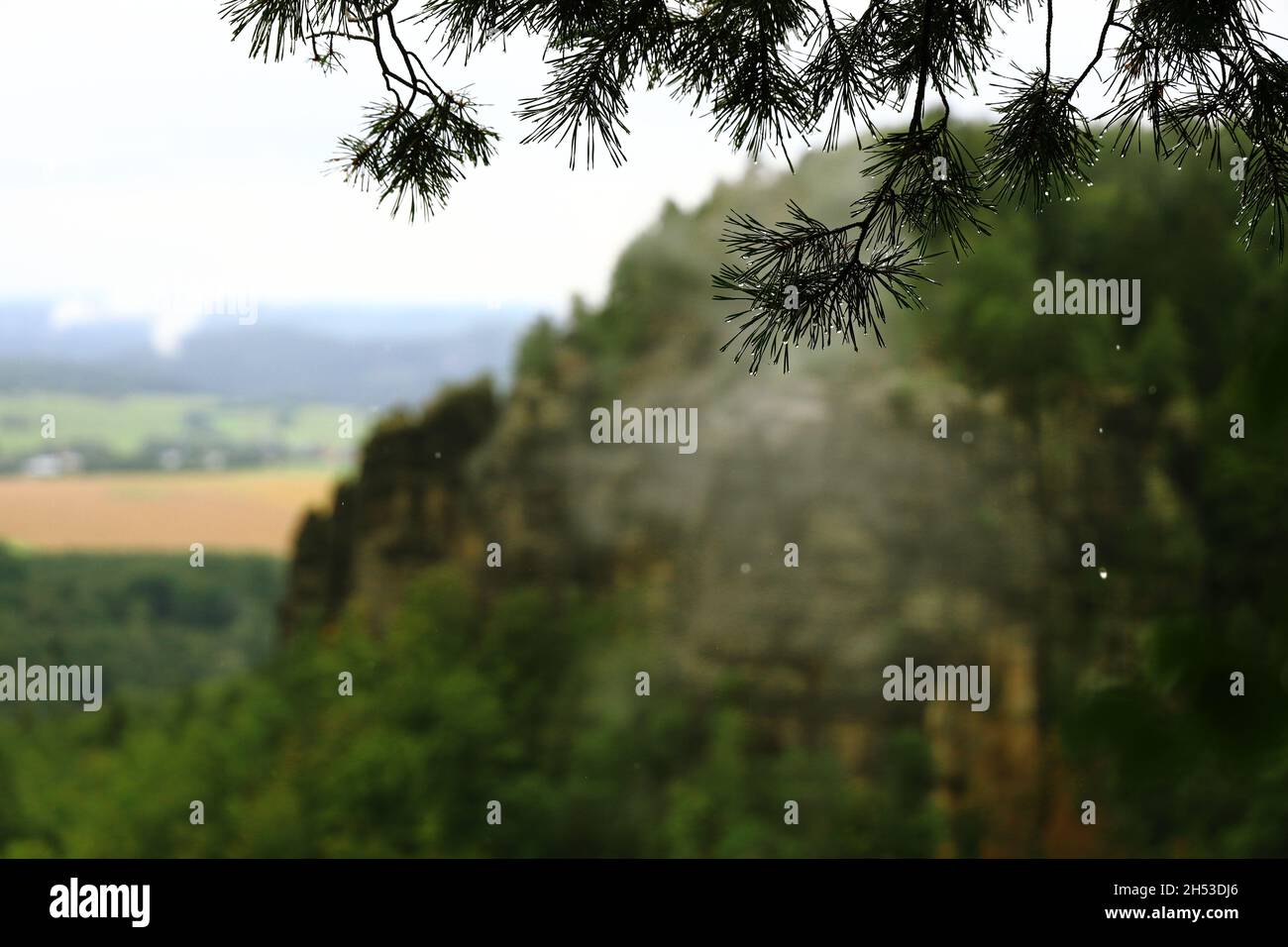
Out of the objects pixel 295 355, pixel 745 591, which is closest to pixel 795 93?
pixel 745 591

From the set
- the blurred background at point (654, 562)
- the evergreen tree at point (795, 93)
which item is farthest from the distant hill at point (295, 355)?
the evergreen tree at point (795, 93)

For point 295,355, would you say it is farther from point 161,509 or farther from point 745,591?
point 745,591

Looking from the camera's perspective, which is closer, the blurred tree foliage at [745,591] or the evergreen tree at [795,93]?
the evergreen tree at [795,93]

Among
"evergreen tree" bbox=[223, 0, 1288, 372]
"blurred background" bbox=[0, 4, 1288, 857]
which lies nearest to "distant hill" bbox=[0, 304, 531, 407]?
"blurred background" bbox=[0, 4, 1288, 857]

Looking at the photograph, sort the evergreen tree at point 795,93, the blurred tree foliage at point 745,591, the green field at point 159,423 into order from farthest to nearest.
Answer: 1. the green field at point 159,423
2. the blurred tree foliage at point 745,591
3. the evergreen tree at point 795,93

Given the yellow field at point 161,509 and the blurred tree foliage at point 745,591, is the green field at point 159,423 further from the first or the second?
the blurred tree foliage at point 745,591

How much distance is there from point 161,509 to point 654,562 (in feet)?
4.03

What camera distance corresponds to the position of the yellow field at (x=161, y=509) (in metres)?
2.83

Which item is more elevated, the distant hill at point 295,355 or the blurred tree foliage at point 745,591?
Answer: the distant hill at point 295,355

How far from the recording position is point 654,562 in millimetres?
2816

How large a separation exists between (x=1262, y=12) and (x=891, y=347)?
6.05 feet

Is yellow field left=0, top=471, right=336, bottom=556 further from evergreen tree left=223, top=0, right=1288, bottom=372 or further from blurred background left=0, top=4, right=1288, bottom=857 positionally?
evergreen tree left=223, top=0, right=1288, bottom=372

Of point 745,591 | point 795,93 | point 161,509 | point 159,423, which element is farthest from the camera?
point 159,423

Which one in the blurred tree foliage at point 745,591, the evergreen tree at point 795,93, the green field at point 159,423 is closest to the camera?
the evergreen tree at point 795,93
